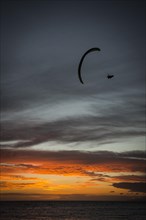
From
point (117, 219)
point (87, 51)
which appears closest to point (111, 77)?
point (87, 51)

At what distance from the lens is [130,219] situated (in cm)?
8138

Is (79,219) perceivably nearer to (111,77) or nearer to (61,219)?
(61,219)

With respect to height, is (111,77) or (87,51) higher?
(87,51)

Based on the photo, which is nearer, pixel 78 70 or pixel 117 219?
pixel 78 70

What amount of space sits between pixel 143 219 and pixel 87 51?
71.7 m

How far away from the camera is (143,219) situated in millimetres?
81000

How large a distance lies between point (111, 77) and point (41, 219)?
2963 inches

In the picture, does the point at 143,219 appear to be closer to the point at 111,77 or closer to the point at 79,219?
the point at 79,219

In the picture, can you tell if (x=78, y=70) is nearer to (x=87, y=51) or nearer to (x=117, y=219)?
(x=87, y=51)

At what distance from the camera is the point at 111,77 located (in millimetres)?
19000

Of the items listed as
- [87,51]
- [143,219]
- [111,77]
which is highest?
[87,51]

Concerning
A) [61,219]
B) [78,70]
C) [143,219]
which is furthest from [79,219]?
[78,70]

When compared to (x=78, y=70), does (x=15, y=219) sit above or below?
below

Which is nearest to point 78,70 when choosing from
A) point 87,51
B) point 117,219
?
point 87,51
